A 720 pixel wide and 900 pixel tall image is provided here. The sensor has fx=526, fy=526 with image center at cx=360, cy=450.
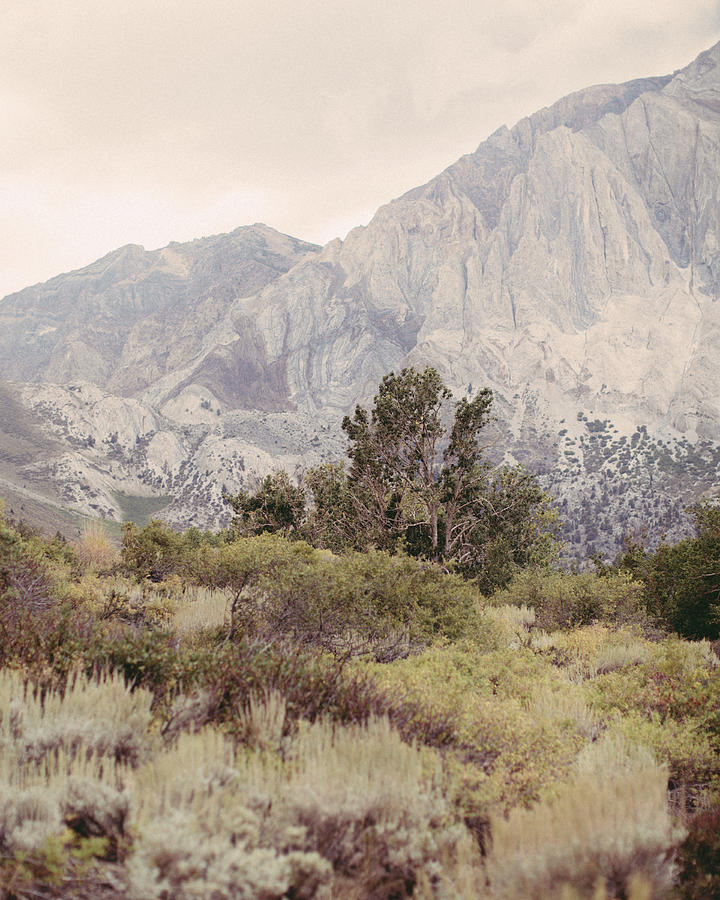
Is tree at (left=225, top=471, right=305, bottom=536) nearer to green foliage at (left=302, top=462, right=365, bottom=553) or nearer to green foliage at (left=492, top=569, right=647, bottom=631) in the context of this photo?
green foliage at (left=302, top=462, right=365, bottom=553)

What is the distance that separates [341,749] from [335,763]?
407 millimetres

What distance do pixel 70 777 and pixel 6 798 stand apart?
1.12ft

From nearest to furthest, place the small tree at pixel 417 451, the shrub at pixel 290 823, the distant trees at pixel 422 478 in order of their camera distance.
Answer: the shrub at pixel 290 823
the distant trees at pixel 422 478
the small tree at pixel 417 451

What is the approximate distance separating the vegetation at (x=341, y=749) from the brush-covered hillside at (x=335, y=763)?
20 millimetres

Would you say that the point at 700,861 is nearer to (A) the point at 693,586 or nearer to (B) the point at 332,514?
(A) the point at 693,586

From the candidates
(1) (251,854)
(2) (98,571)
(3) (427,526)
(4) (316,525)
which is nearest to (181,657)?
(1) (251,854)

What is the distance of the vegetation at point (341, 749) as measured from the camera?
292 centimetres

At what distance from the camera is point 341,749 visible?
156 inches

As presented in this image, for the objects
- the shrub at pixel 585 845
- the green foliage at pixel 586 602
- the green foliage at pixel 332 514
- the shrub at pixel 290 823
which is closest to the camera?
the shrub at pixel 290 823

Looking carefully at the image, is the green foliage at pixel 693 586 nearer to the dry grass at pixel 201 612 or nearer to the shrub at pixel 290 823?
the dry grass at pixel 201 612

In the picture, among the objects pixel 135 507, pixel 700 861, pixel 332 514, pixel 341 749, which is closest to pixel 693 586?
pixel 700 861

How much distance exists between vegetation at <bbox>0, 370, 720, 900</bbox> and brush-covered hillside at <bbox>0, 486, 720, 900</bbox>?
0.02 m

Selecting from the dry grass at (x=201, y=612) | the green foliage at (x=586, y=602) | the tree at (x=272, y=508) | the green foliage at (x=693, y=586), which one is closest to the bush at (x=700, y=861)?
the dry grass at (x=201, y=612)

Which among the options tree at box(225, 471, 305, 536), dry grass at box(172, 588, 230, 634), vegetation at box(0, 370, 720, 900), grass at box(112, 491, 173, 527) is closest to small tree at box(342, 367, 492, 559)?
vegetation at box(0, 370, 720, 900)
